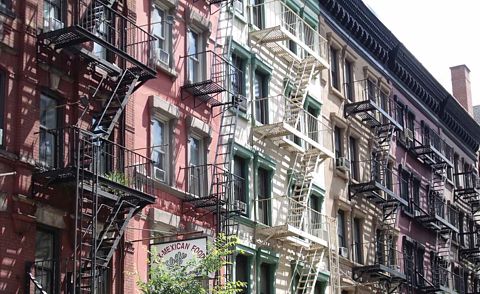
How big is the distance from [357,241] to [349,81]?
7477 millimetres

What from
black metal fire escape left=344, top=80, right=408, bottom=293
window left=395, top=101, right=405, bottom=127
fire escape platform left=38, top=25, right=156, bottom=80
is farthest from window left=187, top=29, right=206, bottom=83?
window left=395, top=101, right=405, bottom=127

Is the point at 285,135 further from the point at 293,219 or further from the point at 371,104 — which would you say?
the point at 371,104

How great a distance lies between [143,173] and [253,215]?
23.8ft

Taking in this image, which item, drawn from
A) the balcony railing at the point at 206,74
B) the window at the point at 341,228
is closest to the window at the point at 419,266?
the window at the point at 341,228

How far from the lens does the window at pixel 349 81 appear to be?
44219 mm

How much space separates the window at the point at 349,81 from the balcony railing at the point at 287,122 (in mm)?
5315

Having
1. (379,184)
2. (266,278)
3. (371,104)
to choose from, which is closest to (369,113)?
(371,104)

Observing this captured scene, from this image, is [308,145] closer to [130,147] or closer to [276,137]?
[276,137]

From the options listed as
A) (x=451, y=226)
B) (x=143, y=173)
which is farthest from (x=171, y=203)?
(x=451, y=226)

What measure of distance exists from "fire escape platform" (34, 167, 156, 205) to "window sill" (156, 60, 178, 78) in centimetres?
569

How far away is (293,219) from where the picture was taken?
35.5m

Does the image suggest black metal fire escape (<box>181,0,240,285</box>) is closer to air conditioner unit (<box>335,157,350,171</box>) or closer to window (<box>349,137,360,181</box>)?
air conditioner unit (<box>335,157,350,171</box>)

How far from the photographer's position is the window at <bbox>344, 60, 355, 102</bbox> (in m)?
44.2

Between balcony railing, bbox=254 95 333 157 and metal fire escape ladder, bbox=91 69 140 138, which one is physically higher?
balcony railing, bbox=254 95 333 157
